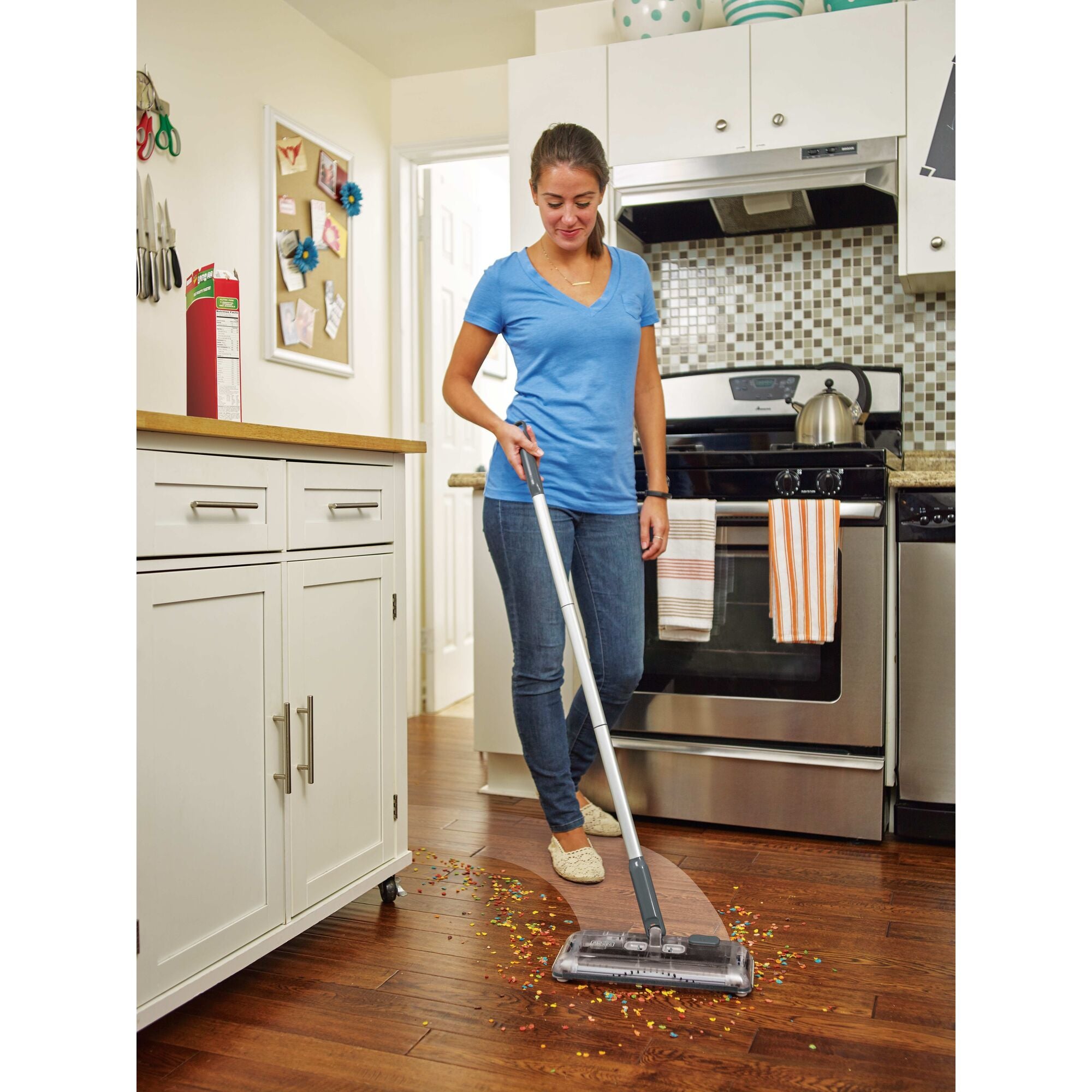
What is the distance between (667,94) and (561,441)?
1.33 meters

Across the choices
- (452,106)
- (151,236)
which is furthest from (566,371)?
(452,106)

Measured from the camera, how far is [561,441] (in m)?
1.95

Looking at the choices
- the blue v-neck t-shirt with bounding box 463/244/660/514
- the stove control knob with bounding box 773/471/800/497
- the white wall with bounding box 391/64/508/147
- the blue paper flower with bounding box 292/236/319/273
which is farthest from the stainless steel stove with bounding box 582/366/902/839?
the white wall with bounding box 391/64/508/147

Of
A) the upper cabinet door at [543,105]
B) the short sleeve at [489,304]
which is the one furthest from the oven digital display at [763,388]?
the short sleeve at [489,304]

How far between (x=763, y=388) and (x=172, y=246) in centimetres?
162

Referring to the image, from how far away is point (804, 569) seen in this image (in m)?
2.29

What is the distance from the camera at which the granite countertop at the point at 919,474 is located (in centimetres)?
226

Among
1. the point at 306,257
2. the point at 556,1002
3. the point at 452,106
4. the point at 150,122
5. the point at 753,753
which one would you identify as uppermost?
the point at 452,106

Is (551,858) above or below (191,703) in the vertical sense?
below

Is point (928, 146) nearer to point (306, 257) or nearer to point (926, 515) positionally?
point (926, 515)

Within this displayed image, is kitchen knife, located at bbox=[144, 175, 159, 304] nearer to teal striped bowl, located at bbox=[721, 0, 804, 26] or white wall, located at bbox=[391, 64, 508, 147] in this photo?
white wall, located at bbox=[391, 64, 508, 147]
